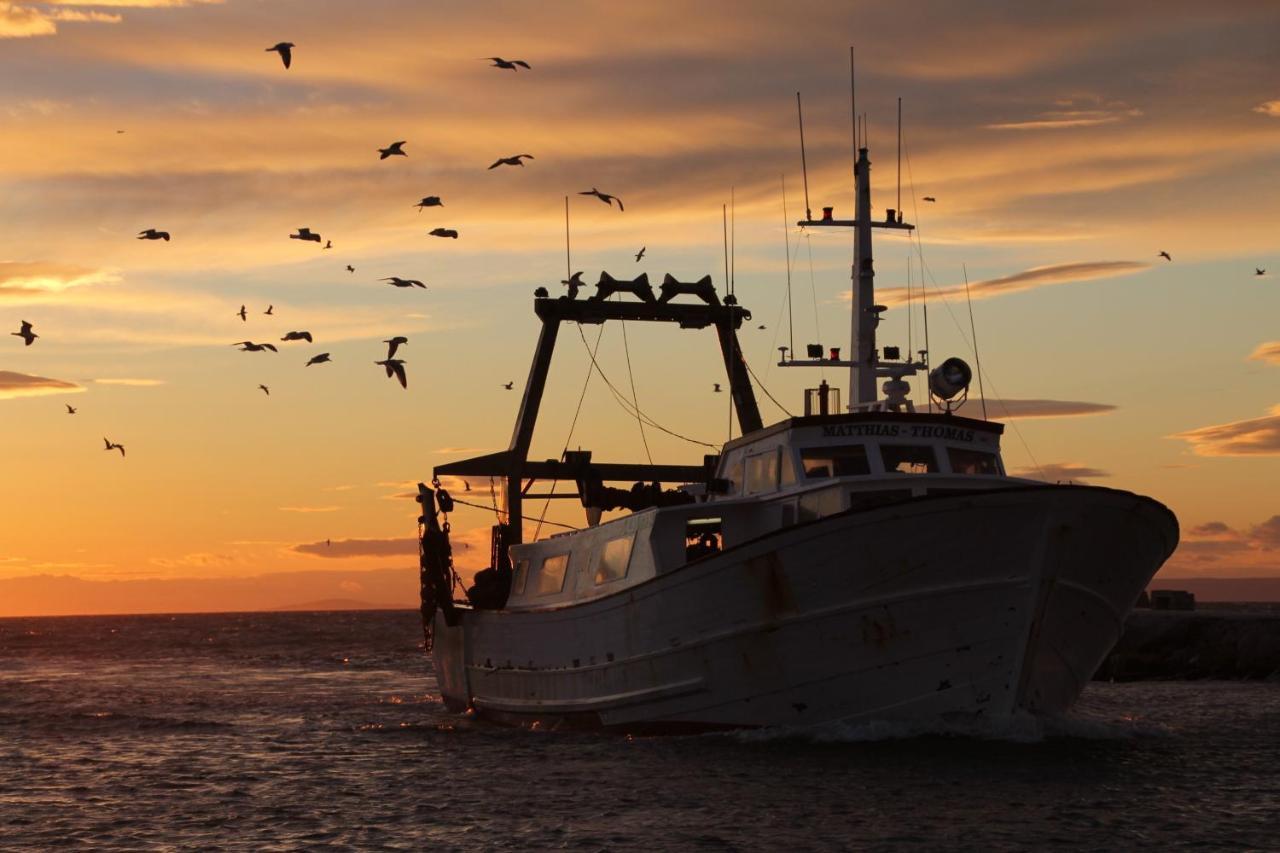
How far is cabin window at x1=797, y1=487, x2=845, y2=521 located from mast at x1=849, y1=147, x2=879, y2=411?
3944mm

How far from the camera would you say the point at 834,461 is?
29672mm

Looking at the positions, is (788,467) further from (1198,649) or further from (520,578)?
(1198,649)

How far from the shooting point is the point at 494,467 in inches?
1620

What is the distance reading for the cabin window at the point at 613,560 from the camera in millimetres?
31438

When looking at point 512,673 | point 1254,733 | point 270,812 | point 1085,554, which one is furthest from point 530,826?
point 1254,733

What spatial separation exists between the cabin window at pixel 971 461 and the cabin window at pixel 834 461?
5.62ft

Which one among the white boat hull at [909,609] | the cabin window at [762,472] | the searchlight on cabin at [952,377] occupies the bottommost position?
the white boat hull at [909,609]

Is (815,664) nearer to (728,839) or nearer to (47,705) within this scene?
(728,839)

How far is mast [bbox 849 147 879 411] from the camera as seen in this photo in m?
32.9

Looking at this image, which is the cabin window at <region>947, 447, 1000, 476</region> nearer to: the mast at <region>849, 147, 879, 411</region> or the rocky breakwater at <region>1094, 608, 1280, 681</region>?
the mast at <region>849, 147, 879, 411</region>

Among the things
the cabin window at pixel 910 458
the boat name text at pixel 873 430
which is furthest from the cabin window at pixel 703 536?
the cabin window at pixel 910 458

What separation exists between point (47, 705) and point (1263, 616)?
41.0m

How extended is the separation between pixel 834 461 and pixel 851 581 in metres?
3.73

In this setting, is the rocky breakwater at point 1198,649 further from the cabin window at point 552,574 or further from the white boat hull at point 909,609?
the cabin window at point 552,574
